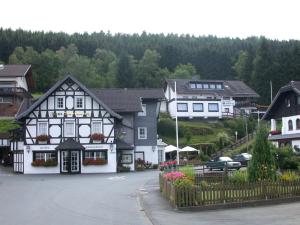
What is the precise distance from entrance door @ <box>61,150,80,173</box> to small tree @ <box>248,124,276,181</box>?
28.7m

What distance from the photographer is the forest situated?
94188 mm

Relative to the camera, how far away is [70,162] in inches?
1962

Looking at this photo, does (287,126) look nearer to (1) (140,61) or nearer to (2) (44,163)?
(2) (44,163)

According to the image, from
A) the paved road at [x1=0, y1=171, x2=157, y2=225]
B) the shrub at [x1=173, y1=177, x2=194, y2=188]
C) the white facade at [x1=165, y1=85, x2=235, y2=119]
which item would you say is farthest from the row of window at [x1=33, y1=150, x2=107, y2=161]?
the white facade at [x1=165, y1=85, x2=235, y2=119]

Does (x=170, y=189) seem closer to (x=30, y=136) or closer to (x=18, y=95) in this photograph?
(x=30, y=136)

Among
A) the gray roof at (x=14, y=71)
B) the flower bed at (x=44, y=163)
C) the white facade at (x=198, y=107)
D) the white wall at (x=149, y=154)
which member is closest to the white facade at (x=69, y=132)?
the flower bed at (x=44, y=163)

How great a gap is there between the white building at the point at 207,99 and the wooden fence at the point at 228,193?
5619 cm

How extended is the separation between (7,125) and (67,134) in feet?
64.4

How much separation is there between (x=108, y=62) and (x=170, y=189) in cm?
9731

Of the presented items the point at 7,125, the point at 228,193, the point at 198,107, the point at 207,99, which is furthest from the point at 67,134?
the point at 207,99

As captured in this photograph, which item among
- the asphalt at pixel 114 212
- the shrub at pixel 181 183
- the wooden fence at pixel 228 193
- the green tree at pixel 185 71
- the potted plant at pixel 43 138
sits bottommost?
the asphalt at pixel 114 212

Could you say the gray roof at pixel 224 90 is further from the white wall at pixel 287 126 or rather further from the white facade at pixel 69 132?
the white facade at pixel 69 132

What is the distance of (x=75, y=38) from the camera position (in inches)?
5433

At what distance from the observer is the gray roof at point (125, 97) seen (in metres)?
57.6
